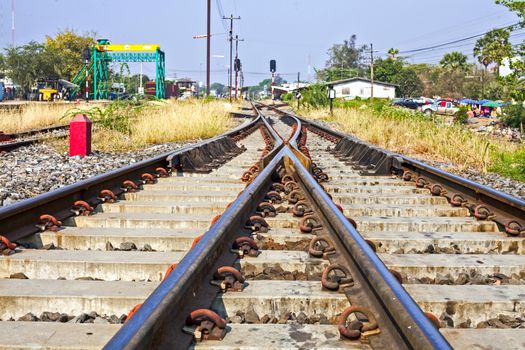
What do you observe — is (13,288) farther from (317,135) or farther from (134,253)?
(317,135)

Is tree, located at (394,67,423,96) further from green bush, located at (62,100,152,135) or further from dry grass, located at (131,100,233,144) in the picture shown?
green bush, located at (62,100,152,135)

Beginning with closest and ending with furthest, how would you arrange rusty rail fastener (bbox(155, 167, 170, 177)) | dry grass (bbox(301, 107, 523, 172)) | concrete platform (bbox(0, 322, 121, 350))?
concrete platform (bbox(0, 322, 121, 350))
rusty rail fastener (bbox(155, 167, 170, 177))
dry grass (bbox(301, 107, 523, 172))

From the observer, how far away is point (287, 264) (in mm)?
3264

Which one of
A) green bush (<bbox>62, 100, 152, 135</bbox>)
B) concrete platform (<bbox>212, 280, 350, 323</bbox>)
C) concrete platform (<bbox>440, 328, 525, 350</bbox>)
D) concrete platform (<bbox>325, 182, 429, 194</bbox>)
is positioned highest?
green bush (<bbox>62, 100, 152, 135</bbox>)

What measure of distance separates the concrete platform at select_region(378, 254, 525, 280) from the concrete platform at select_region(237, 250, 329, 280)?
40cm

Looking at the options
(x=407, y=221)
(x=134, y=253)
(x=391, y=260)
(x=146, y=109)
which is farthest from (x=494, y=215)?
(x=146, y=109)

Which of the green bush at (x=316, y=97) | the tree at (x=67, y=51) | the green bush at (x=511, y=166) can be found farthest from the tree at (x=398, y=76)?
the green bush at (x=511, y=166)

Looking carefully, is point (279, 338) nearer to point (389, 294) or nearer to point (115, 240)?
point (389, 294)

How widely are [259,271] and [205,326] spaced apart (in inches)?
37.6

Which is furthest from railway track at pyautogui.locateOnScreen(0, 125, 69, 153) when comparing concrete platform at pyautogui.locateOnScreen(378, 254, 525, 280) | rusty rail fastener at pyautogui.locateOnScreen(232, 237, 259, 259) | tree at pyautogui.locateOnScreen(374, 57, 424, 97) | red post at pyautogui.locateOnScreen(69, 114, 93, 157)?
tree at pyautogui.locateOnScreen(374, 57, 424, 97)

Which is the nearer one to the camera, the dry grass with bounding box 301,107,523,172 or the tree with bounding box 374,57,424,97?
the dry grass with bounding box 301,107,523,172

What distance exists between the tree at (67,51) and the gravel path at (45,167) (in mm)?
72546

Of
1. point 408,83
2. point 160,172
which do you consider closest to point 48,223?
point 160,172

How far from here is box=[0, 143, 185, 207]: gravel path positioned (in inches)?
236
